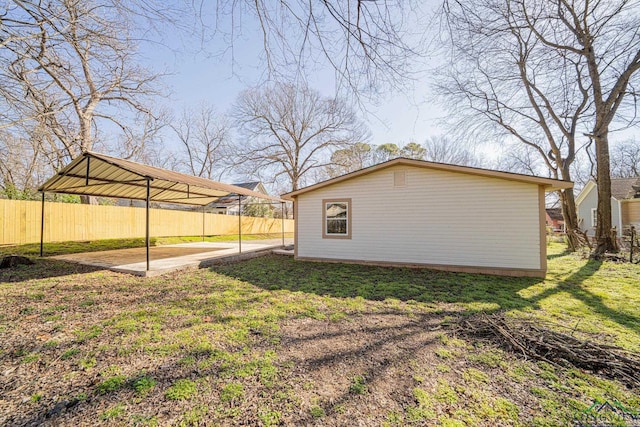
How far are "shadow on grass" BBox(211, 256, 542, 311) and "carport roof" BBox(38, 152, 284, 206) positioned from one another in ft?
9.02

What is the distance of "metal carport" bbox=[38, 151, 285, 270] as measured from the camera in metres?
6.04

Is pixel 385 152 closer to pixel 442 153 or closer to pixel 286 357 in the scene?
pixel 442 153

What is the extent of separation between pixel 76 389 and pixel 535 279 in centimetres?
789

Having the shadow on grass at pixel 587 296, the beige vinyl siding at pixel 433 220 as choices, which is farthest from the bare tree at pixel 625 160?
the beige vinyl siding at pixel 433 220

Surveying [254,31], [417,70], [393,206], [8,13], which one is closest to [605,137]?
[393,206]

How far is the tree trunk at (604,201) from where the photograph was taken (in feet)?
28.3

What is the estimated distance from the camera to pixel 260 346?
271 centimetres

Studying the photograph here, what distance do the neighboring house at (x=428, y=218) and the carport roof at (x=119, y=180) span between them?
339 centimetres

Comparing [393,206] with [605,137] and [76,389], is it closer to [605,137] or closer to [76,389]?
[76,389]

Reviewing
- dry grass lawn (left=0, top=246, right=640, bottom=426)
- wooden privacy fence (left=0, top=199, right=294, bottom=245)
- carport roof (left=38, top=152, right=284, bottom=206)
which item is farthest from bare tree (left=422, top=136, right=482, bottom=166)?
dry grass lawn (left=0, top=246, right=640, bottom=426)

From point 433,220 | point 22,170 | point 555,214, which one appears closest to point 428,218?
point 433,220

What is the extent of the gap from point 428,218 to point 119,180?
355 inches

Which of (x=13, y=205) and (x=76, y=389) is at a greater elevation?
(x=13, y=205)

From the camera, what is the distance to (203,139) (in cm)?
2544
